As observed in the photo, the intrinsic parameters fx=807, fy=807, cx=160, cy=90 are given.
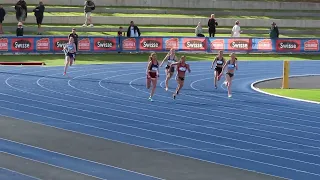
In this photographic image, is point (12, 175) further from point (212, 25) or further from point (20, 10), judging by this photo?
point (212, 25)

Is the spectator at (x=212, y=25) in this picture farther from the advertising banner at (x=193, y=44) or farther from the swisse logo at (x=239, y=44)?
the swisse logo at (x=239, y=44)

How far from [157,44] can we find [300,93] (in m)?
15.9

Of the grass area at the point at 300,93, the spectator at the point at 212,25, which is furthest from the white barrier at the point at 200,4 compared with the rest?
the grass area at the point at 300,93

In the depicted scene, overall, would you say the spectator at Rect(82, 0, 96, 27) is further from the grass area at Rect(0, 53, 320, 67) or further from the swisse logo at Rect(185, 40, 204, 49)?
the swisse logo at Rect(185, 40, 204, 49)

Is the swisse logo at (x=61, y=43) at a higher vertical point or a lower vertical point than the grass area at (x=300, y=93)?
higher

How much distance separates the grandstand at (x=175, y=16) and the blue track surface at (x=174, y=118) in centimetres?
1286

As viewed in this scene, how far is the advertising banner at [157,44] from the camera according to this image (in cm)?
4134

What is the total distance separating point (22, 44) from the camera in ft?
135

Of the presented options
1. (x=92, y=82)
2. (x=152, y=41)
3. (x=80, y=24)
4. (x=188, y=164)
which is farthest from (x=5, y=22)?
(x=188, y=164)

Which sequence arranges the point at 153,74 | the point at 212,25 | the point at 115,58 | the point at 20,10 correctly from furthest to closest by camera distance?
the point at 212,25 < the point at 20,10 < the point at 115,58 < the point at 153,74

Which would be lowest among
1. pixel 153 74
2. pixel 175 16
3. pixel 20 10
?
pixel 153 74

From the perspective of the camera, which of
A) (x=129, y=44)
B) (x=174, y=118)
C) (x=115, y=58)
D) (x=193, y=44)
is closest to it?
(x=174, y=118)

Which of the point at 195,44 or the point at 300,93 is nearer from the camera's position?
the point at 300,93

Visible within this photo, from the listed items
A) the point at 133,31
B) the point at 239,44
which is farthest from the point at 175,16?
the point at 133,31
